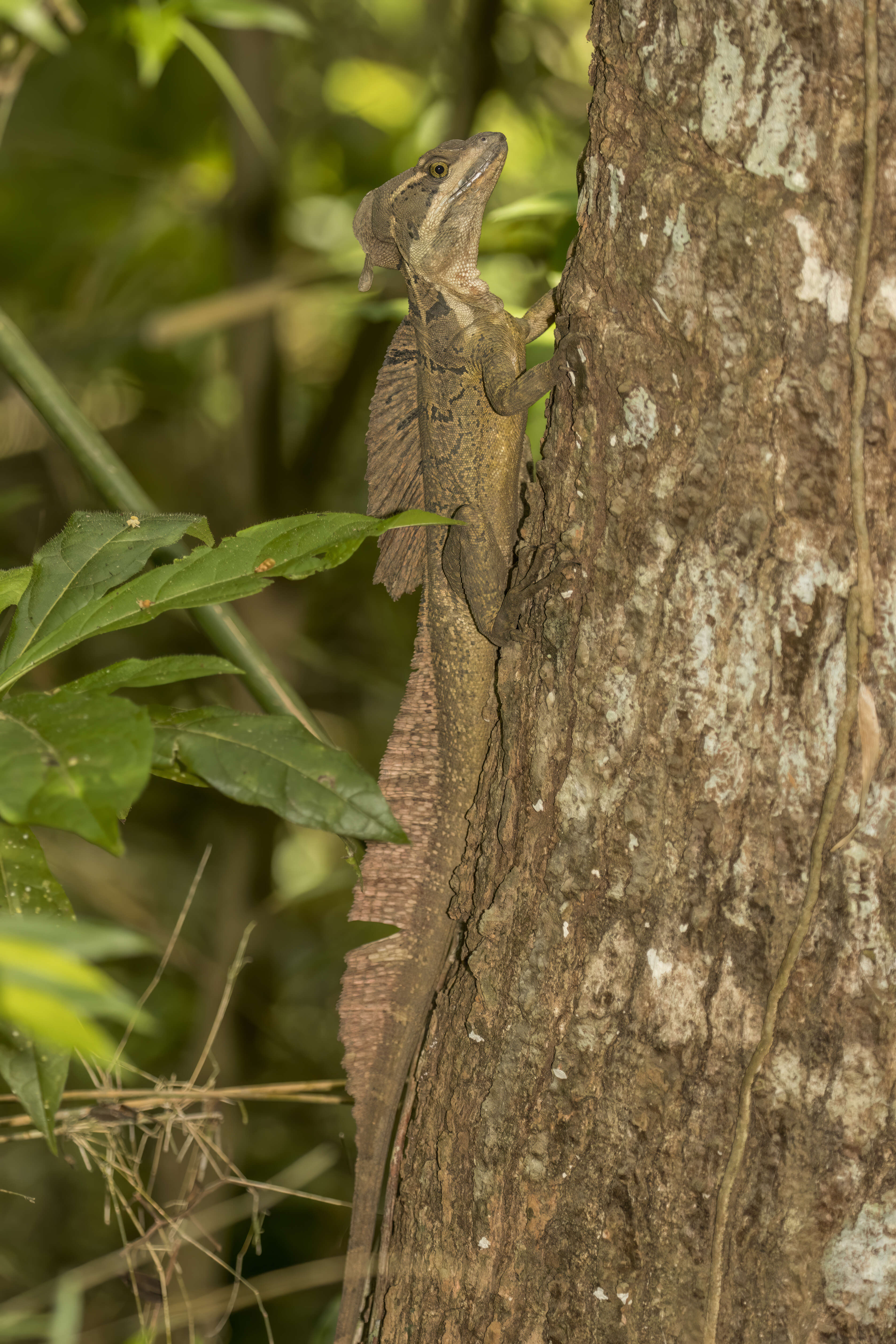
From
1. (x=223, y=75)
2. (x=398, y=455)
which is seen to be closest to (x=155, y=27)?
(x=223, y=75)

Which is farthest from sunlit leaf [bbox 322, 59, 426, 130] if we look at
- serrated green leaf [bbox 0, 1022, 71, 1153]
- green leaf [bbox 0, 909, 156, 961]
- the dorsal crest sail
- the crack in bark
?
green leaf [bbox 0, 909, 156, 961]

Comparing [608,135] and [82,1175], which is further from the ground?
[608,135]

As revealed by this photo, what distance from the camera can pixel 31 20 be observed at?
1825 mm

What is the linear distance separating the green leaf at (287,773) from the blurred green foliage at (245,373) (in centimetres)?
274

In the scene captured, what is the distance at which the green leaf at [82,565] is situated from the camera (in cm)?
154

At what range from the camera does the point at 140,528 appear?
1.61 metres

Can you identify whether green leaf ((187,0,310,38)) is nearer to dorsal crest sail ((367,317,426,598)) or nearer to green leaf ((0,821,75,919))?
dorsal crest sail ((367,317,426,598))

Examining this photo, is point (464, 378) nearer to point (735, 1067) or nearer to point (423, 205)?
point (423, 205)

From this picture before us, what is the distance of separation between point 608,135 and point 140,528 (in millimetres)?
Answer: 929

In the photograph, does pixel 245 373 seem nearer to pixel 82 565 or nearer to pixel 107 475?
pixel 107 475

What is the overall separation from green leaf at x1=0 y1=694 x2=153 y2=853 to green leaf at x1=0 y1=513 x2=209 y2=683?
0.30 meters

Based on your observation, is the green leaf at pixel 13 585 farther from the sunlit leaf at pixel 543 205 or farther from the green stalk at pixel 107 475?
the sunlit leaf at pixel 543 205

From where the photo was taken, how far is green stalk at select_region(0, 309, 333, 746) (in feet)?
6.84

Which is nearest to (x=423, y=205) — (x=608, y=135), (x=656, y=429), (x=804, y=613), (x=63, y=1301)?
(x=608, y=135)
